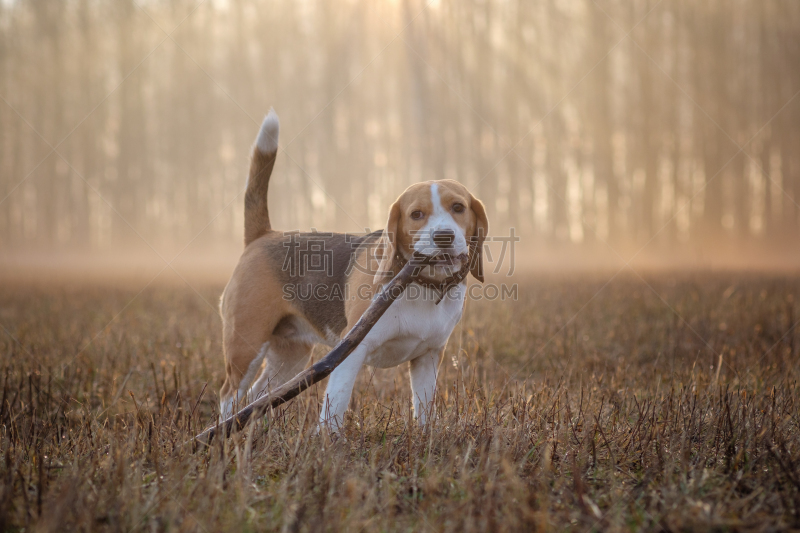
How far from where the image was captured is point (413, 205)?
304cm

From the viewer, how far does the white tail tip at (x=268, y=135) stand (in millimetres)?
4078

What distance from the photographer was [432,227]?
9.40ft

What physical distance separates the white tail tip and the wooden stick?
73.0 inches

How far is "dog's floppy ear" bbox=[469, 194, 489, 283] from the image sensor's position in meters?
3.31

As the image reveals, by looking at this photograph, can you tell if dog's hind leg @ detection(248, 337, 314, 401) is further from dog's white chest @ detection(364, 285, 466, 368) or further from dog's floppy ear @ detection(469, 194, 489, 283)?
dog's floppy ear @ detection(469, 194, 489, 283)

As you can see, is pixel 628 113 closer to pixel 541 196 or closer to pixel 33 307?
pixel 541 196

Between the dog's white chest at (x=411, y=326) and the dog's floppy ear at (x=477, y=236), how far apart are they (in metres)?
0.19

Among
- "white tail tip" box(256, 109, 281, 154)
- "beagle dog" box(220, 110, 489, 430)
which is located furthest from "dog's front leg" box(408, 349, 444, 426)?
"white tail tip" box(256, 109, 281, 154)

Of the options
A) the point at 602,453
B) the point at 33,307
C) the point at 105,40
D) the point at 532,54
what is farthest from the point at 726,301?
the point at 105,40

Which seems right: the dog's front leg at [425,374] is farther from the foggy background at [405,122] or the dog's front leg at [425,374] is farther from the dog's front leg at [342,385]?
the foggy background at [405,122]

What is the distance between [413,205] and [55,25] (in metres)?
42.5

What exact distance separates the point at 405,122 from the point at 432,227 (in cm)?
3225

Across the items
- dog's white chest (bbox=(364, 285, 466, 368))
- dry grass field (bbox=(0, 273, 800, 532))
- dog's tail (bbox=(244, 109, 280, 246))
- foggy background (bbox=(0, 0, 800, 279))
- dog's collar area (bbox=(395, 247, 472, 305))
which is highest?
foggy background (bbox=(0, 0, 800, 279))

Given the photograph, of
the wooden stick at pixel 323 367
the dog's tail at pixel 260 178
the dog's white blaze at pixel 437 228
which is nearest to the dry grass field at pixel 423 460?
the wooden stick at pixel 323 367
